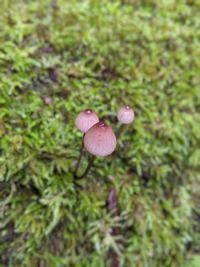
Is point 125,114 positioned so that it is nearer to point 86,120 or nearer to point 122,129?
point 86,120

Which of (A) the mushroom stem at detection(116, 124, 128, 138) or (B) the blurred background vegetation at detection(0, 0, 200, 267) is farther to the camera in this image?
(A) the mushroom stem at detection(116, 124, 128, 138)

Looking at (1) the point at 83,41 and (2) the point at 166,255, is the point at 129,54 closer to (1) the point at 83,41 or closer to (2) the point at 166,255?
(1) the point at 83,41

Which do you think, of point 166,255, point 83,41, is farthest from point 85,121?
point 166,255

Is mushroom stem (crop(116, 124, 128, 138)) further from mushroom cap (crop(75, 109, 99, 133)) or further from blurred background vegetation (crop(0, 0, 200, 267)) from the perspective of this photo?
mushroom cap (crop(75, 109, 99, 133))

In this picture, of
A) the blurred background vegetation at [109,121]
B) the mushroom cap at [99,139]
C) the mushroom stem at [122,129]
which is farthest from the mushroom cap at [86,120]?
the mushroom stem at [122,129]

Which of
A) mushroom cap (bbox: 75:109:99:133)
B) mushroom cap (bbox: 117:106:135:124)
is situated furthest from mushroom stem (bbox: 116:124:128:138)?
mushroom cap (bbox: 75:109:99:133)

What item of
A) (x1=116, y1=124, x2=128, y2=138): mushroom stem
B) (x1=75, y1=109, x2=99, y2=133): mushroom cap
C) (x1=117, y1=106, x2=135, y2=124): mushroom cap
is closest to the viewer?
(x1=75, y1=109, x2=99, y2=133): mushroom cap
